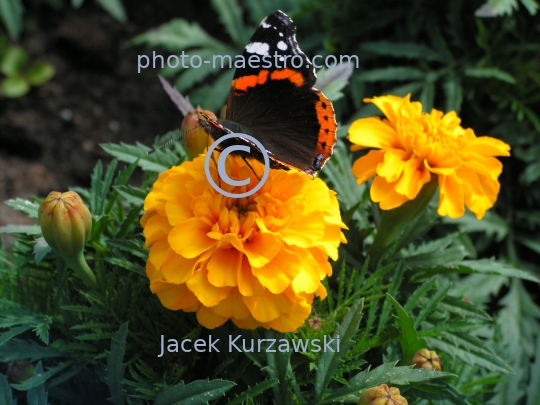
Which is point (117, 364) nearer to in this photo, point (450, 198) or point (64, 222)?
point (64, 222)

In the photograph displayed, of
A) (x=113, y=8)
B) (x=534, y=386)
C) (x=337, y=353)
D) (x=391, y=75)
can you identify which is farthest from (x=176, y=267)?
(x=113, y=8)

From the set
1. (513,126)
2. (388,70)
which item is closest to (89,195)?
(388,70)

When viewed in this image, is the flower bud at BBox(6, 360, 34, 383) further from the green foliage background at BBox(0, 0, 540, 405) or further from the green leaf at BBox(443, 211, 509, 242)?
the green leaf at BBox(443, 211, 509, 242)

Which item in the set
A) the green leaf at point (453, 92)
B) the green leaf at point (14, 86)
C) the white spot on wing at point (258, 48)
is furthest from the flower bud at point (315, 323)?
the green leaf at point (14, 86)

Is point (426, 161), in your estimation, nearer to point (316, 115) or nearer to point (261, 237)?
point (316, 115)

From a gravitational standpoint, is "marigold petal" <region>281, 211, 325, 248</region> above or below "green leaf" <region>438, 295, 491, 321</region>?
above

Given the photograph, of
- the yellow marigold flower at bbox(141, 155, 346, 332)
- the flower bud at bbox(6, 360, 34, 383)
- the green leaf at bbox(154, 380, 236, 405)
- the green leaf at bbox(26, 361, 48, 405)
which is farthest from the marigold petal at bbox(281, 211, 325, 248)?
the flower bud at bbox(6, 360, 34, 383)

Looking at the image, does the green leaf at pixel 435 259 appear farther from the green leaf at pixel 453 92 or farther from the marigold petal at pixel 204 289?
the green leaf at pixel 453 92
